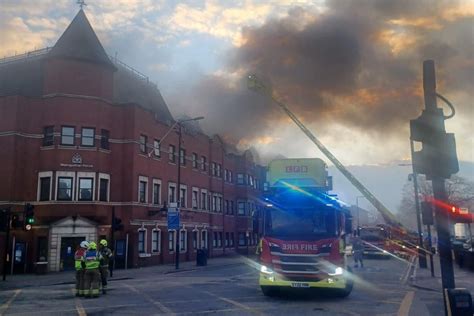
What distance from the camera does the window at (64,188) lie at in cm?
2847

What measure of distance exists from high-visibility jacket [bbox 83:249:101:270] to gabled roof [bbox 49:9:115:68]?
19.0 m

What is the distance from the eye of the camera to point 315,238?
12344mm

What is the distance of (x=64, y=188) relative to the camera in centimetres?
2861

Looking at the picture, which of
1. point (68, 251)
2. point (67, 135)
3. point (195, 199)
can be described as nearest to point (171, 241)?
point (195, 199)

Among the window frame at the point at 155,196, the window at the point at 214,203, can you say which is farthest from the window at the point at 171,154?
Answer: the window at the point at 214,203

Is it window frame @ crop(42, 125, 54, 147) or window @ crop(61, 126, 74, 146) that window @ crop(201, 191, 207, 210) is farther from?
window frame @ crop(42, 125, 54, 147)

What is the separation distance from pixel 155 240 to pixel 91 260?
1905 centimetres

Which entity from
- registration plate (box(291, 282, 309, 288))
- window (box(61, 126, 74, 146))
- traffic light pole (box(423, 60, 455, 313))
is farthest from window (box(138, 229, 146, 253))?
traffic light pole (box(423, 60, 455, 313))

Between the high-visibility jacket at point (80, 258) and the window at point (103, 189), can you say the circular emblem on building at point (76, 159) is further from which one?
the high-visibility jacket at point (80, 258)

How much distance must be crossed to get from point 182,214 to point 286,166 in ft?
79.3

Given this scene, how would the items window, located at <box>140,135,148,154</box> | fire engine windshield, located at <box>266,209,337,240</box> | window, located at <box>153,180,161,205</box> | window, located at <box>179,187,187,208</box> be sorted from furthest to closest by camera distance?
window, located at <box>179,187,187,208</box> < window, located at <box>153,180,161,205</box> < window, located at <box>140,135,148,154</box> < fire engine windshield, located at <box>266,209,337,240</box>

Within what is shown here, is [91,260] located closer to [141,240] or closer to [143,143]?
[141,240]

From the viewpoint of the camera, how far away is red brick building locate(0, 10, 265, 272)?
92.1 feet

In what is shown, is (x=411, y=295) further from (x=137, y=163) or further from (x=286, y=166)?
(x=137, y=163)
